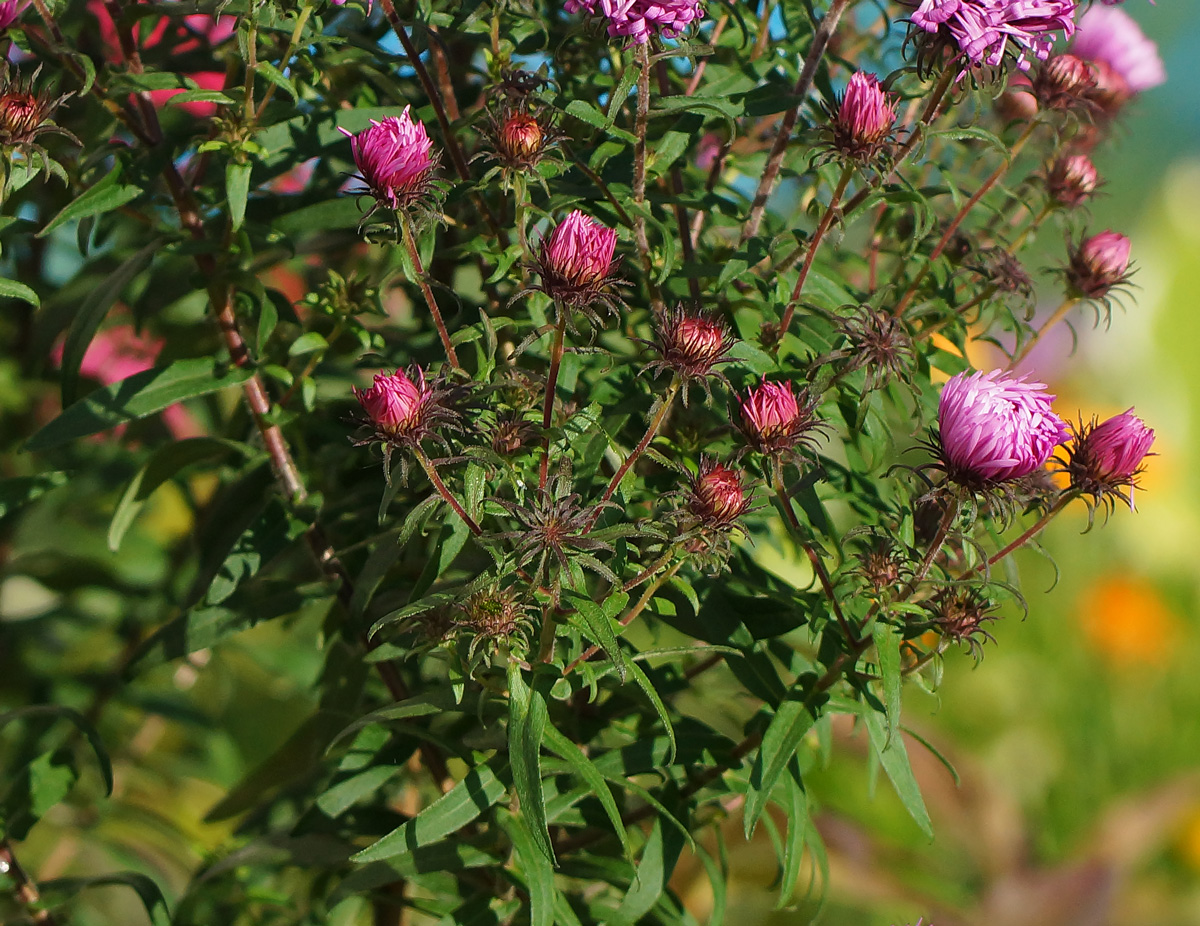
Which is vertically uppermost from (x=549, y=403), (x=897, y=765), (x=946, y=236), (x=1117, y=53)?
(x=1117, y=53)

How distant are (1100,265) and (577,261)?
396 millimetres

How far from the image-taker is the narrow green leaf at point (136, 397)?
74cm

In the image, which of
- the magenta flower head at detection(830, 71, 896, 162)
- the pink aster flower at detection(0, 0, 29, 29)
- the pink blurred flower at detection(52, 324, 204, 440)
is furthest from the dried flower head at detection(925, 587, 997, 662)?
the pink blurred flower at detection(52, 324, 204, 440)

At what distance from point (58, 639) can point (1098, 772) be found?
189cm

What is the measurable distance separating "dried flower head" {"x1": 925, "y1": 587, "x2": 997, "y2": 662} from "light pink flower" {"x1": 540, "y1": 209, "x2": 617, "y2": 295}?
0.82 feet

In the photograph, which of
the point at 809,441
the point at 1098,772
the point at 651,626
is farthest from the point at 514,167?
the point at 1098,772

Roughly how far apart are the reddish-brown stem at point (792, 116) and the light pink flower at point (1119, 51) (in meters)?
0.28

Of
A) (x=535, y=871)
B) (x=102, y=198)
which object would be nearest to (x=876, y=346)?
(x=535, y=871)

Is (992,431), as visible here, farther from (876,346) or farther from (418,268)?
(418,268)

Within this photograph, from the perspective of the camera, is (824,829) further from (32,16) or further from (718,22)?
(32,16)

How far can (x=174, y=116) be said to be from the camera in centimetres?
77

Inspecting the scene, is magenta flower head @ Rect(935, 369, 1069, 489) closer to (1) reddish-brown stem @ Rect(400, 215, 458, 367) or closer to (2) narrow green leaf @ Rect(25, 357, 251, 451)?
(1) reddish-brown stem @ Rect(400, 215, 458, 367)

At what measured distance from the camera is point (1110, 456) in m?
Result: 0.61

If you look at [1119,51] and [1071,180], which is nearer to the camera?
[1071,180]
